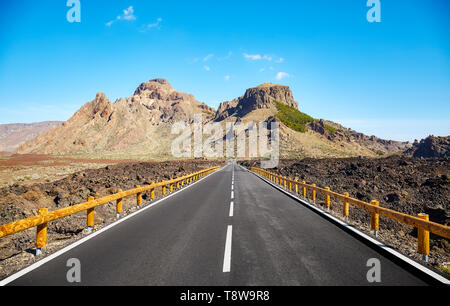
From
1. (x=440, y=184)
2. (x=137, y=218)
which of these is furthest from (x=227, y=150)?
(x=137, y=218)

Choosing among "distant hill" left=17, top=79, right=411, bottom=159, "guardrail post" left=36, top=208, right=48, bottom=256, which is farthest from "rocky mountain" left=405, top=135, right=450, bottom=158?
"guardrail post" left=36, top=208, right=48, bottom=256

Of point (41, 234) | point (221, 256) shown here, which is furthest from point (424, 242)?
point (41, 234)

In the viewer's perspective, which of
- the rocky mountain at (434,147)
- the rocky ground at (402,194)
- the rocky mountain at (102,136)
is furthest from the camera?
the rocky mountain at (102,136)

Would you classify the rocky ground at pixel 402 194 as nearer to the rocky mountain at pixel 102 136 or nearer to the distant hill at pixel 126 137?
the distant hill at pixel 126 137

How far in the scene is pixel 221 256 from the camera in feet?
16.8

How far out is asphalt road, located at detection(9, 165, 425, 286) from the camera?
411cm

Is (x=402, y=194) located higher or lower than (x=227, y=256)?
lower

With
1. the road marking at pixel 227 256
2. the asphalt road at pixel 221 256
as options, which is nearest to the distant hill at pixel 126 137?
the asphalt road at pixel 221 256

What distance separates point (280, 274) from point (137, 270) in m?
2.42

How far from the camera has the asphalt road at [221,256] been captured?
4113mm

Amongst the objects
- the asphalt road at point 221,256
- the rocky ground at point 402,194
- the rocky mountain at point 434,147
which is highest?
the rocky mountain at point 434,147

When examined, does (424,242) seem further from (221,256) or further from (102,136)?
(102,136)

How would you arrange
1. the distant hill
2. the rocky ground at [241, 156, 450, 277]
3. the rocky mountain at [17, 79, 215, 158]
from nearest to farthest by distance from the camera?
1. the rocky ground at [241, 156, 450, 277]
2. the distant hill
3. the rocky mountain at [17, 79, 215, 158]

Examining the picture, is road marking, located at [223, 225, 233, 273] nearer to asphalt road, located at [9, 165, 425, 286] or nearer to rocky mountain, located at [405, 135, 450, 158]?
asphalt road, located at [9, 165, 425, 286]
